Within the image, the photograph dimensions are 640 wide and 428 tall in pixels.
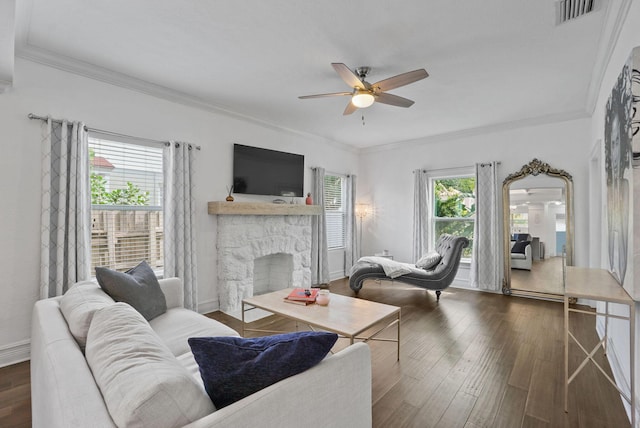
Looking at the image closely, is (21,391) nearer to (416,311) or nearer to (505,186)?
(416,311)

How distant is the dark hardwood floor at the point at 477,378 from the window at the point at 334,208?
2398mm

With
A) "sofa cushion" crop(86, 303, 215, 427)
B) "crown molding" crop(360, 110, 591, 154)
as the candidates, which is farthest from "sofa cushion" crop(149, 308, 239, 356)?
"crown molding" crop(360, 110, 591, 154)

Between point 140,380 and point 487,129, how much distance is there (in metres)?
5.32

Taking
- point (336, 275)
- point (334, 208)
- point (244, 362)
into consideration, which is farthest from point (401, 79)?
point (336, 275)

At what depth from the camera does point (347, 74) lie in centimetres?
249

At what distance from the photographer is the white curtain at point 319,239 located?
206 inches

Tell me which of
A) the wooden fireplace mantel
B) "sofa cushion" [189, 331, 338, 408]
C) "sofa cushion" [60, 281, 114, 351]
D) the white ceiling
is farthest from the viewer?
the wooden fireplace mantel

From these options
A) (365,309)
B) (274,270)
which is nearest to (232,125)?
(274,270)

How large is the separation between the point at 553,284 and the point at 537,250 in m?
0.50

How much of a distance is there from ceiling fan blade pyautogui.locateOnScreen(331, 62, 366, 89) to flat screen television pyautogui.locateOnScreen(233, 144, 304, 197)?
6.71 ft

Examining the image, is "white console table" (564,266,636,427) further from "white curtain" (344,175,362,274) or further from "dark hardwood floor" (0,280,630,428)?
"white curtain" (344,175,362,274)

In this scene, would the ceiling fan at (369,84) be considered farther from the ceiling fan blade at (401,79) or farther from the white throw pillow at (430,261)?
the white throw pillow at (430,261)

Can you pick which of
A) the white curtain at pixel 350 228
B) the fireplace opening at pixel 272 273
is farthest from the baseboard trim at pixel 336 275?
the fireplace opening at pixel 272 273

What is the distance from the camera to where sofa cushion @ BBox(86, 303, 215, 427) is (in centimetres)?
81
